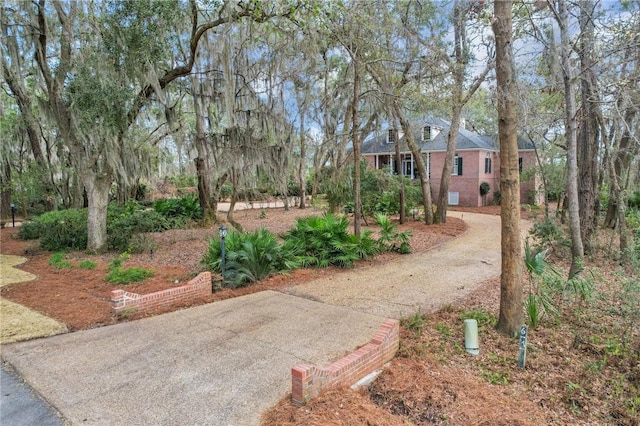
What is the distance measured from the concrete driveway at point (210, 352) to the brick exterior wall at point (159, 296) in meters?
0.36

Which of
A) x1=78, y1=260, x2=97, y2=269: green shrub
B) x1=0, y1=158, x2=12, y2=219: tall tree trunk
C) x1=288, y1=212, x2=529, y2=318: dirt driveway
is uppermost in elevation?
x1=0, y1=158, x2=12, y2=219: tall tree trunk

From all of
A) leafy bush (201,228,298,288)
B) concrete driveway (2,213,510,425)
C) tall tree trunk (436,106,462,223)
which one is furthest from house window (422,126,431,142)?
leafy bush (201,228,298,288)

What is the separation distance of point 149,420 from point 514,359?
3.10m

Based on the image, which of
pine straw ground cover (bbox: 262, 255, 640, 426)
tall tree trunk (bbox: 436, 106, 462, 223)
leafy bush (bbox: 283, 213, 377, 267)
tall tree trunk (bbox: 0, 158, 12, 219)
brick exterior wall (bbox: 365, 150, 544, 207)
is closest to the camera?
pine straw ground cover (bbox: 262, 255, 640, 426)

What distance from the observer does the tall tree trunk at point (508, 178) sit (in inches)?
145

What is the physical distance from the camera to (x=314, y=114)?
18.8m

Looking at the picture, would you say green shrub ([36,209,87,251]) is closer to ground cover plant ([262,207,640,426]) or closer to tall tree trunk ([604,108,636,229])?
ground cover plant ([262,207,640,426])

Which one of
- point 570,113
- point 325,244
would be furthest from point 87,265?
point 570,113

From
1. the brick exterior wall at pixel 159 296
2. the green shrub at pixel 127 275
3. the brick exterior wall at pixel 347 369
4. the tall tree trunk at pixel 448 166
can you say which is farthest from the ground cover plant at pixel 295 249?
the tall tree trunk at pixel 448 166

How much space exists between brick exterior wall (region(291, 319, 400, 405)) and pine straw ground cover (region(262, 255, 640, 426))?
0.28 ft

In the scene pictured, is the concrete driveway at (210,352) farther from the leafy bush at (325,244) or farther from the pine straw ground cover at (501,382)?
the leafy bush at (325,244)

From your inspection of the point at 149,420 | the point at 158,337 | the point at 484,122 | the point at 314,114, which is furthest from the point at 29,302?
the point at 484,122

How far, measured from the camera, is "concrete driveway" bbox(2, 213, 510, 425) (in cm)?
277

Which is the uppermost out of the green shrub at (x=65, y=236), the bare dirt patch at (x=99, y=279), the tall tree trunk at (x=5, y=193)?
the tall tree trunk at (x=5, y=193)
